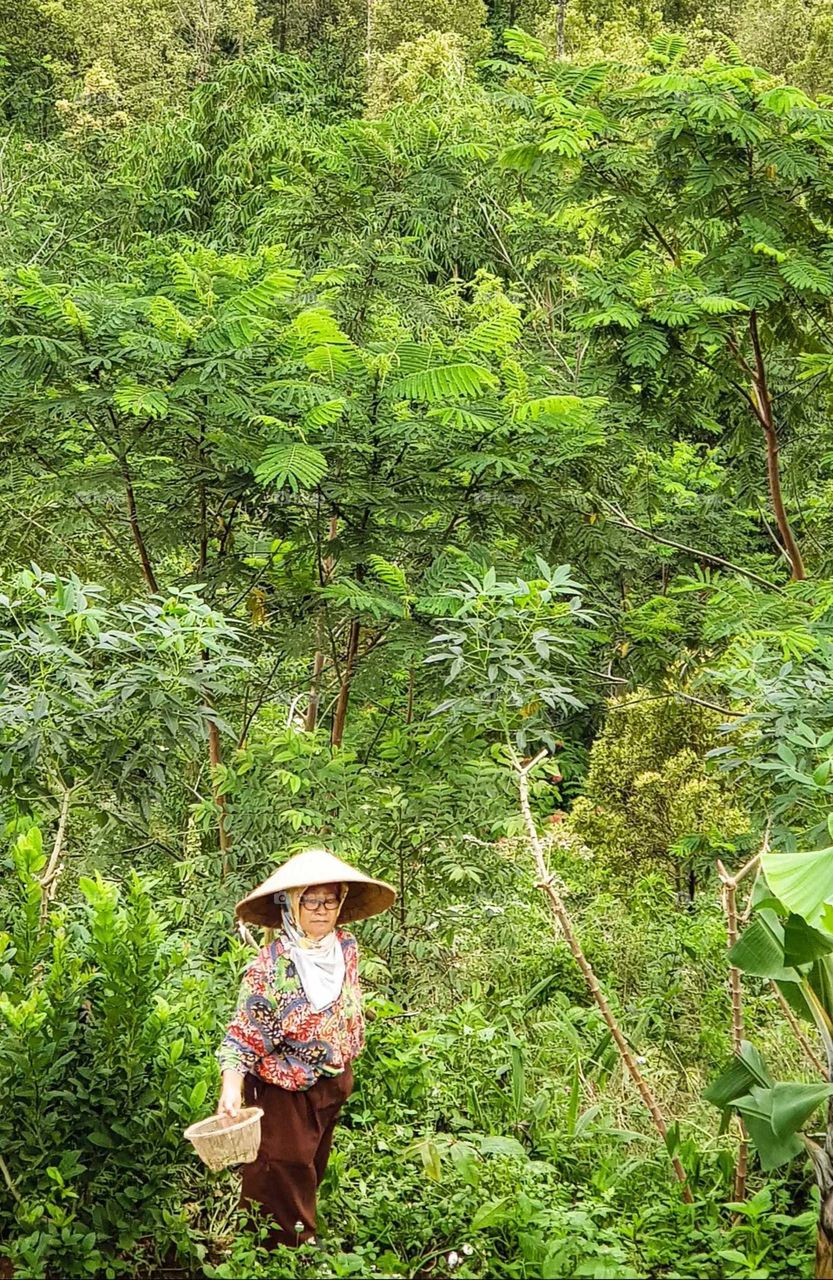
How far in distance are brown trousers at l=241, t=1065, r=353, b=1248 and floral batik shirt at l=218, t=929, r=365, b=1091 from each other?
4 centimetres

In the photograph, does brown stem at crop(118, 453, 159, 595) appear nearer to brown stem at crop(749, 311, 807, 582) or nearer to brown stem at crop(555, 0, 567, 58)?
brown stem at crop(749, 311, 807, 582)

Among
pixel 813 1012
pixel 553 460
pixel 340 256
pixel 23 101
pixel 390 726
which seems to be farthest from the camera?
pixel 23 101

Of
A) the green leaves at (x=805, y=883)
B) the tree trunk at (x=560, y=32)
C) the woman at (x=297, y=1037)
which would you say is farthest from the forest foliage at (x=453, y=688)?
the tree trunk at (x=560, y=32)

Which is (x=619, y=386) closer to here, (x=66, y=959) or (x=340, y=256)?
(x=340, y=256)

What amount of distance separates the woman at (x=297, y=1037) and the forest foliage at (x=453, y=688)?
18cm

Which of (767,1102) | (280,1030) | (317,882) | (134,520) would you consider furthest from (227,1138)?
(134,520)

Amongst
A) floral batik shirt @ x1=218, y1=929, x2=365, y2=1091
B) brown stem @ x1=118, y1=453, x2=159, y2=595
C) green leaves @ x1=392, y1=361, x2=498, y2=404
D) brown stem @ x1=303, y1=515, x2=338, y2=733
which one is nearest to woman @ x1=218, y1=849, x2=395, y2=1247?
floral batik shirt @ x1=218, y1=929, x2=365, y2=1091

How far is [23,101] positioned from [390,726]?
44.2ft

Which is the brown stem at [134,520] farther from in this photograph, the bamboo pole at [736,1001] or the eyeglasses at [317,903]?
the bamboo pole at [736,1001]

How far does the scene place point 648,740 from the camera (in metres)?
7.35

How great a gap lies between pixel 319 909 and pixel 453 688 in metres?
2.09

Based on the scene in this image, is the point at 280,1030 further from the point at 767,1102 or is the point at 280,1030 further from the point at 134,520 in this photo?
the point at 134,520

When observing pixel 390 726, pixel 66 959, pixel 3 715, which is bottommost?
pixel 390 726

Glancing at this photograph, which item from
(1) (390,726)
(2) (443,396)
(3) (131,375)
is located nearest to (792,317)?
(2) (443,396)
